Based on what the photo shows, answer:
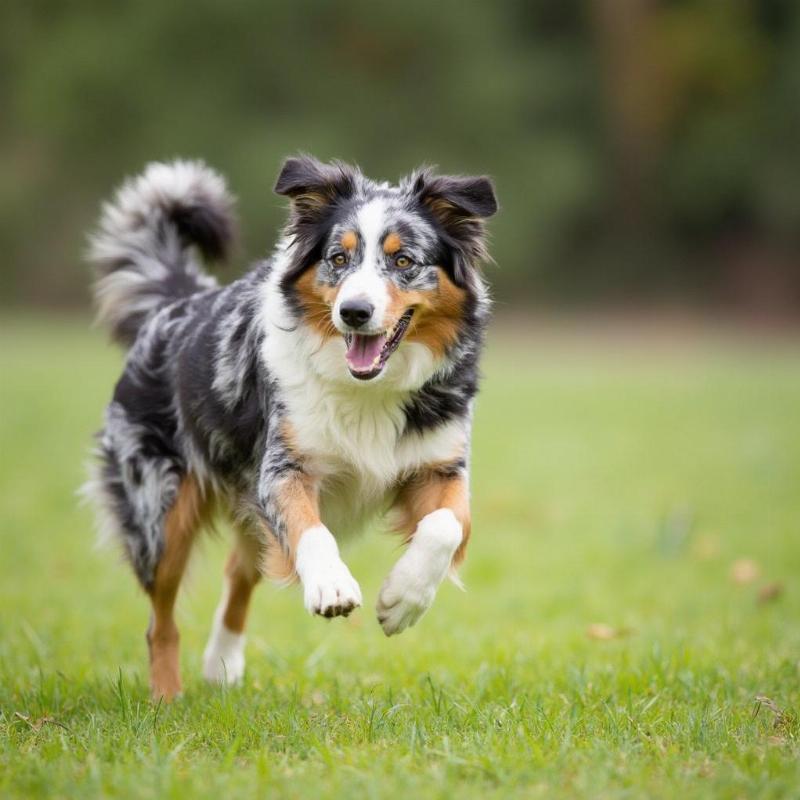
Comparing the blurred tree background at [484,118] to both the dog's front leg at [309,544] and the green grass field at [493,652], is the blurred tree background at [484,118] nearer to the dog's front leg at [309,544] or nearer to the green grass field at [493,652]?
the green grass field at [493,652]

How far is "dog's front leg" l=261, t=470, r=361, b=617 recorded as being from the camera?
446 centimetres

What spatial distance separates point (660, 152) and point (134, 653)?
32.3 metres

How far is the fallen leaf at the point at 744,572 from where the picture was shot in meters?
8.45

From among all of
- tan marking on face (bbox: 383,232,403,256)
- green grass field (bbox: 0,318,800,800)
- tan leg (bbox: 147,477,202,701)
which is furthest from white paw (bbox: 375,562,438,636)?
tan leg (bbox: 147,477,202,701)

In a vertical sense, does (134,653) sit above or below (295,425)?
below

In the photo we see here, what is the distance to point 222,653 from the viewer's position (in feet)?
20.0

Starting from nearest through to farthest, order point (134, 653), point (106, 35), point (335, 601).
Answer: point (335, 601)
point (134, 653)
point (106, 35)

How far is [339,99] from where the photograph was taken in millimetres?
35438

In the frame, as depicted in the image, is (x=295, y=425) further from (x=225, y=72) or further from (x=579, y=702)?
(x=225, y=72)

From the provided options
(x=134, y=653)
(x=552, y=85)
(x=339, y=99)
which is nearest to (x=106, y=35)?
(x=339, y=99)

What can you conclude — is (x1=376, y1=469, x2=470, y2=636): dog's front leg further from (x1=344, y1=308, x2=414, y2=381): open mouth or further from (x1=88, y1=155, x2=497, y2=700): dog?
(x1=344, y1=308, x2=414, y2=381): open mouth

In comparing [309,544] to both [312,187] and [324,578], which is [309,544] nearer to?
[324,578]

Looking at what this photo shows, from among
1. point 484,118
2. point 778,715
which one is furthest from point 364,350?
point 484,118

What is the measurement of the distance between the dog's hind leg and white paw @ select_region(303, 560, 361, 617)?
4.79ft
